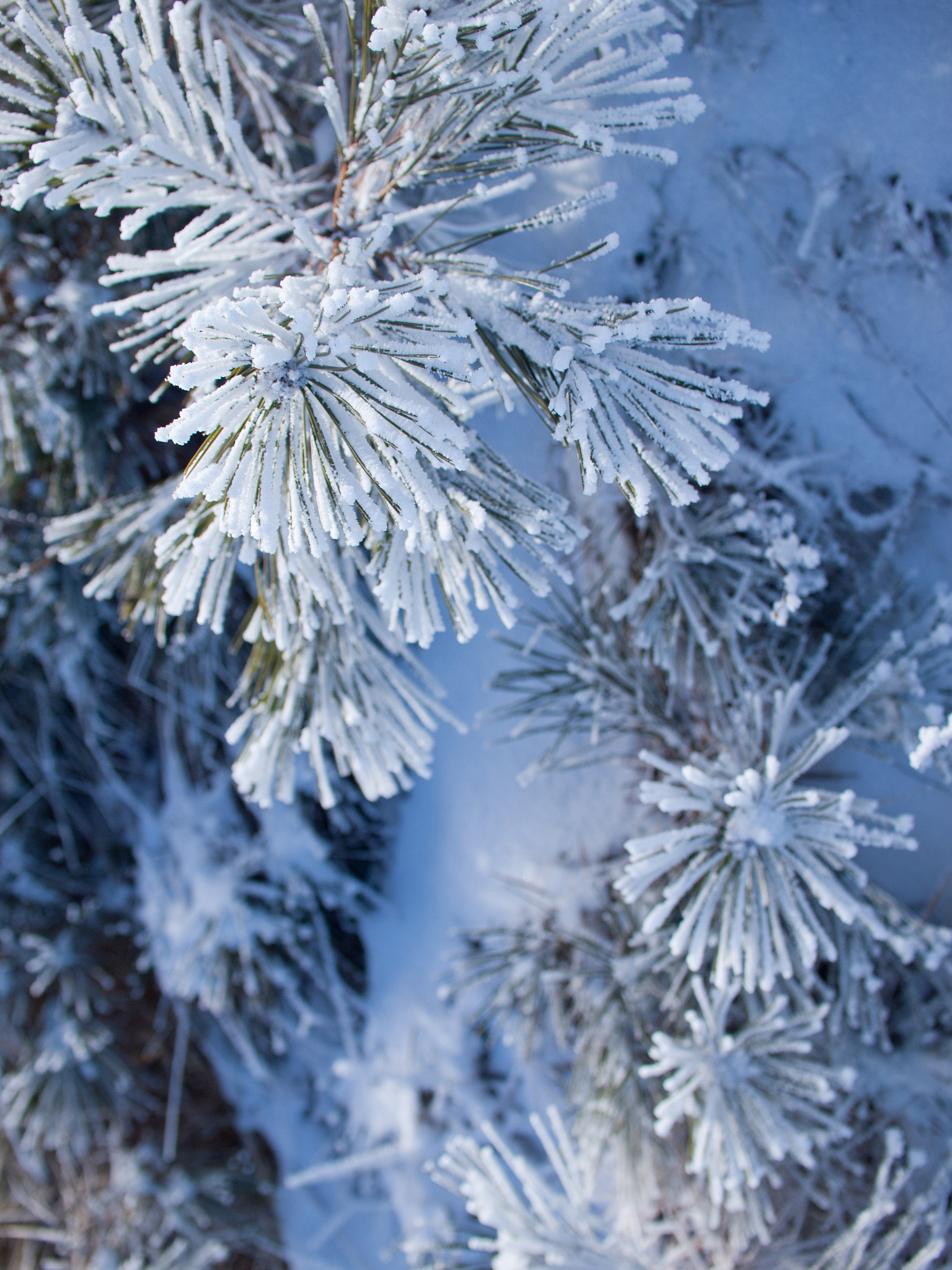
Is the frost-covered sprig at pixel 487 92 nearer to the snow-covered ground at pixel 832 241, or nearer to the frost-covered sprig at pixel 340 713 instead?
the snow-covered ground at pixel 832 241

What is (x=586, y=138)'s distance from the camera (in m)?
0.57

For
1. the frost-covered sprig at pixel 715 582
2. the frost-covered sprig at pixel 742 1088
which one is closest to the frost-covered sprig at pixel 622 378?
the frost-covered sprig at pixel 715 582

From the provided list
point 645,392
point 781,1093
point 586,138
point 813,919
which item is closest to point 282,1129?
point 781,1093

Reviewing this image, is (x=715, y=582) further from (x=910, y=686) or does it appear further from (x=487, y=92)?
(x=487, y=92)

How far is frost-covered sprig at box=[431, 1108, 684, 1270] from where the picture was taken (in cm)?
91

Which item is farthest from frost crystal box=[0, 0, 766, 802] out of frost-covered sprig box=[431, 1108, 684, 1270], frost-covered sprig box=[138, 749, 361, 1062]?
frost-covered sprig box=[138, 749, 361, 1062]

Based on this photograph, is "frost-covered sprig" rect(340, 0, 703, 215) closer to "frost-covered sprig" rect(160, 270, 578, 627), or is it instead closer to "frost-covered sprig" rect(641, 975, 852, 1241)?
"frost-covered sprig" rect(160, 270, 578, 627)

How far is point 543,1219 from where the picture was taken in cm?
96

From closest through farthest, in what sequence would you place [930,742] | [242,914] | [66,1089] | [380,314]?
[380,314], [930,742], [242,914], [66,1089]

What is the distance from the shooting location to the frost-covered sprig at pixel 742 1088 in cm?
80

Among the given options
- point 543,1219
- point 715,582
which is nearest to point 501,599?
point 715,582

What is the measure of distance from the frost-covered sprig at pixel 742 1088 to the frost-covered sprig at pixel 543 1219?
20 centimetres

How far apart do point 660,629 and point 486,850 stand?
0.56 metres

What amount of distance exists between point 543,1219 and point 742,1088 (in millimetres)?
335
